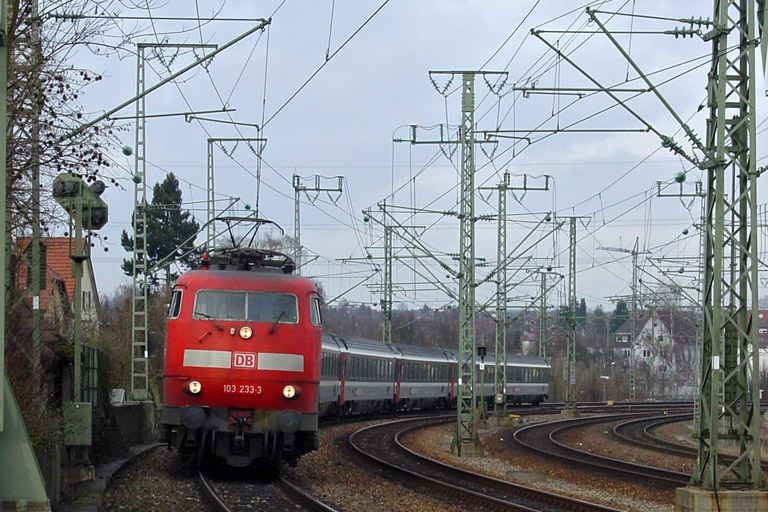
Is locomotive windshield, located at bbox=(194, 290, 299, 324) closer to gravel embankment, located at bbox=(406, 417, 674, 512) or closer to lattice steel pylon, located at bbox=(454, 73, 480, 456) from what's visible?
gravel embankment, located at bbox=(406, 417, 674, 512)

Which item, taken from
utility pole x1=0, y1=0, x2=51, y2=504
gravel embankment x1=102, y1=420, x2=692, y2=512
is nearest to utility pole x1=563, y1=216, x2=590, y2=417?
gravel embankment x1=102, y1=420, x2=692, y2=512

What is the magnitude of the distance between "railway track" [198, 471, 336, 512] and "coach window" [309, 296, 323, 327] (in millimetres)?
2454

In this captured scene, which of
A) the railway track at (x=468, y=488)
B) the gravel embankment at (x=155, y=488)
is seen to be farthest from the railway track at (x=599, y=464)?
the gravel embankment at (x=155, y=488)

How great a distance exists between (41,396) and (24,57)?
4.21 metres

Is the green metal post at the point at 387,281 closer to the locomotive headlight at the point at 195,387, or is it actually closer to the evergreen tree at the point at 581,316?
the evergreen tree at the point at 581,316

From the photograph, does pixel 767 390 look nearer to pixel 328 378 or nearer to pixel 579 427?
pixel 579 427

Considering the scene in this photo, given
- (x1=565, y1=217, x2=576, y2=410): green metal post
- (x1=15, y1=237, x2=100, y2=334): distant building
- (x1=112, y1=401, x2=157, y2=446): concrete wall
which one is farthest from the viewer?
(x1=565, y1=217, x2=576, y2=410): green metal post

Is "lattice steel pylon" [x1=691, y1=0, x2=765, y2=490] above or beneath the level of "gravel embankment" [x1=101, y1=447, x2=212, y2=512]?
above

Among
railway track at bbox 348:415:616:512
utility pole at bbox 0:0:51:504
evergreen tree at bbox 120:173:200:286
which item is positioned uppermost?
evergreen tree at bbox 120:173:200:286

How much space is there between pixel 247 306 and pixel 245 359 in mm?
811

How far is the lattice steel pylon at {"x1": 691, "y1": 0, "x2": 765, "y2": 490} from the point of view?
42.6ft

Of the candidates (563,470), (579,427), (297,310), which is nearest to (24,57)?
(297,310)

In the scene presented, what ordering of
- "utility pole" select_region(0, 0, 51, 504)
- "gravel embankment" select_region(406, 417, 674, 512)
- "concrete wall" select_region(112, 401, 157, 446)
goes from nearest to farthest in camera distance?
"utility pole" select_region(0, 0, 51, 504) → "gravel embankment" select_region(406, 417, 674, 512) → "concrete wall" select_region(112, 401, 157, 446)

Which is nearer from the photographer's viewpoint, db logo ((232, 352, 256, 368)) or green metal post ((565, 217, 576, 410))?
db logo ((232, 352, 256, 368))
